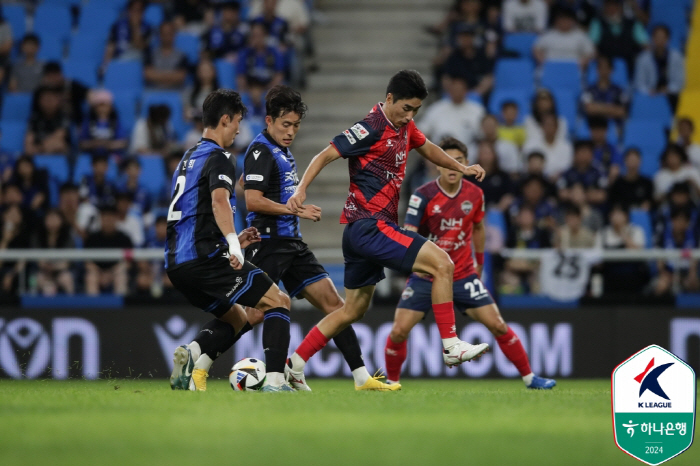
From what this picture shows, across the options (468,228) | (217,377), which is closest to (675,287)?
(468,228)

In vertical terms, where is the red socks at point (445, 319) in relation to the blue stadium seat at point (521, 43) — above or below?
below

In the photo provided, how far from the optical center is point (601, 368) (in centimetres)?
1121

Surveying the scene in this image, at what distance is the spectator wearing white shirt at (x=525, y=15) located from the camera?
15133 mm

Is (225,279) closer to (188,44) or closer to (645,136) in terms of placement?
(645,136)

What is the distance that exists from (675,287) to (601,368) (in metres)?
1.22

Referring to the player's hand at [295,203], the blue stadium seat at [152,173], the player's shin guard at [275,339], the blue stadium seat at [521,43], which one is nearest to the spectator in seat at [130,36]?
the blue stadium seat at [152,173]

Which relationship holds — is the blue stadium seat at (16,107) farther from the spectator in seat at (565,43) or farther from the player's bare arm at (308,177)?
the player's bare arm at (308,177)

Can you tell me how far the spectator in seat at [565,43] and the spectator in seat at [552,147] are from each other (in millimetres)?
1843

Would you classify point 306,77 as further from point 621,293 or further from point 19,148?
point 621,293

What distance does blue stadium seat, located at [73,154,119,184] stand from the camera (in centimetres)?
1302

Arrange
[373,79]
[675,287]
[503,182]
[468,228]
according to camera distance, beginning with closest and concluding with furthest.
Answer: [468,228]
[675,287]
[503,182]
[373,79]

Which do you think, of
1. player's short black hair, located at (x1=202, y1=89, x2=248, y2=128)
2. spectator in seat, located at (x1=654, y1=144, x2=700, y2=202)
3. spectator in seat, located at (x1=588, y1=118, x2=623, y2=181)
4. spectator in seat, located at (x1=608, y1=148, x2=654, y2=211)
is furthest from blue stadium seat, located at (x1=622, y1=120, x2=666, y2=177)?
player's short black hair, located at (x1=202, y1=89, x2=248, y2=128)

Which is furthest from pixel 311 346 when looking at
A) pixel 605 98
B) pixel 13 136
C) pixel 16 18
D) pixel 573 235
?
pixel 16 18

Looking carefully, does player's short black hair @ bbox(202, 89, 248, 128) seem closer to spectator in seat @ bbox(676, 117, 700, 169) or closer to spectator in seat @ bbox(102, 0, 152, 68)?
spectator in seat @ bbox(676, 117, 700, 169)
